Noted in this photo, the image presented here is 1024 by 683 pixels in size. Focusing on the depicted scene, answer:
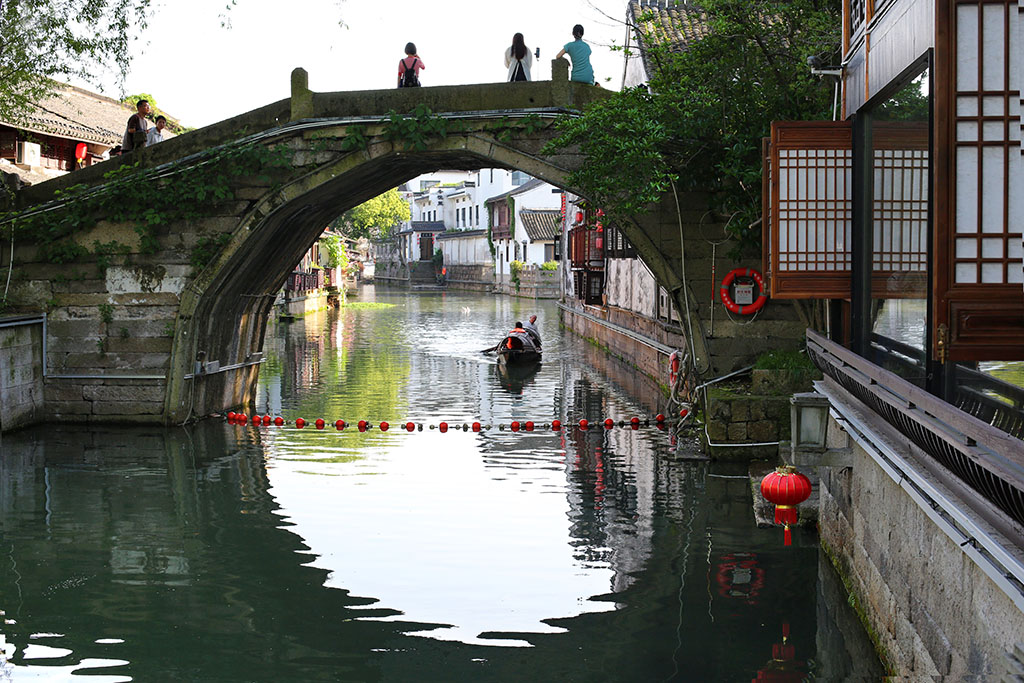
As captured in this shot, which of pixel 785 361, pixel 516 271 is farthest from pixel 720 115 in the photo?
pixel 516 271

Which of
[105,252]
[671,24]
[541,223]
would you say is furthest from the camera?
[541,223]

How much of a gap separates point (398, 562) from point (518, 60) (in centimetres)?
976

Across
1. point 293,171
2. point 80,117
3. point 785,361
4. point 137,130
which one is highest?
point 80,117

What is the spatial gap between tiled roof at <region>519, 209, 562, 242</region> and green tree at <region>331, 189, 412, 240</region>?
39.2 ft

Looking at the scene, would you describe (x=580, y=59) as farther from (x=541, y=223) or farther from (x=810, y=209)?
(x=541, y=223)

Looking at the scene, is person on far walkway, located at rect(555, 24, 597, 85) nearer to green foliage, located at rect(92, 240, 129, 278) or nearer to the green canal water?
the green canal water

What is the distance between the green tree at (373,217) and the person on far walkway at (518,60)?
160ft

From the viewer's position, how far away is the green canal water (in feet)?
24.3

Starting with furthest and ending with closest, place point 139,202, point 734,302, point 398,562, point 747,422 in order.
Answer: point 139,202, point 734,302, point 747,422, point 398,562

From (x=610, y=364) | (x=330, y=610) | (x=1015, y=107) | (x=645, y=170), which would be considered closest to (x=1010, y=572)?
(x=1015, y=107)

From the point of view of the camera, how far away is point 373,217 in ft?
244

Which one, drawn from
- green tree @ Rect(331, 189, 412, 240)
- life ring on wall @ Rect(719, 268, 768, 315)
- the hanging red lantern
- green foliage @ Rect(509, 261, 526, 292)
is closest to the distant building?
life ring on wall @ Rect(719, 268, 768, 315)

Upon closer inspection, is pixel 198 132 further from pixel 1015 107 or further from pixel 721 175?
pixel 1015 107

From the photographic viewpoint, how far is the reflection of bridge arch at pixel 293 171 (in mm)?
15367
